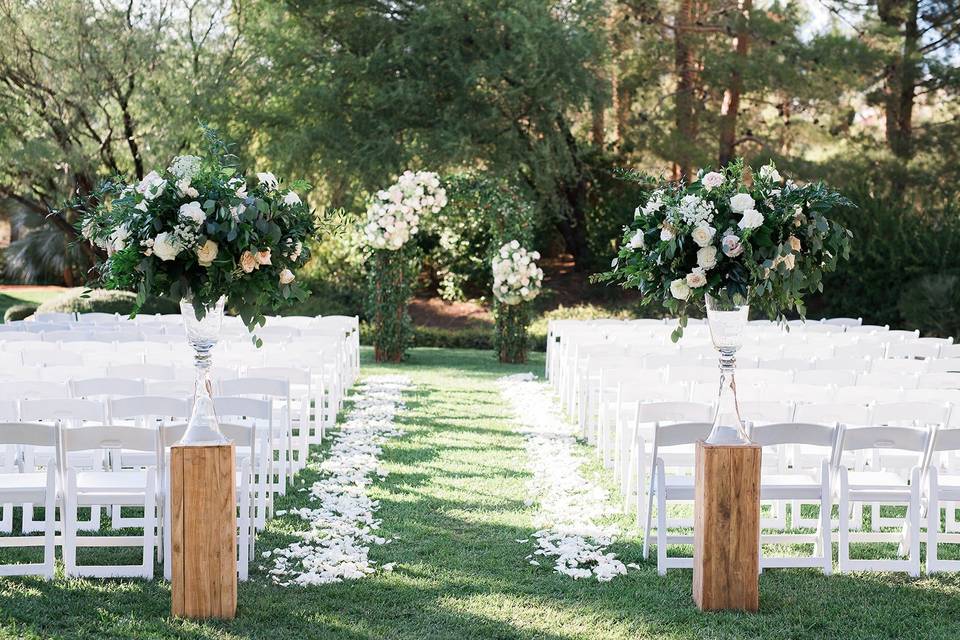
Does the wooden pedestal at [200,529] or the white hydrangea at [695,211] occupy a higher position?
the white hydrangea at [695,211]

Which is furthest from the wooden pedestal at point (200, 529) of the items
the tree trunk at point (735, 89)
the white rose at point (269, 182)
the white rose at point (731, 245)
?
the tree trunk at point (735, 89)

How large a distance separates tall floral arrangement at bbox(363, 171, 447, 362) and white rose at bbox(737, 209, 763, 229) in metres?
10.9

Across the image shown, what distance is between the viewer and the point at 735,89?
23.9 meters

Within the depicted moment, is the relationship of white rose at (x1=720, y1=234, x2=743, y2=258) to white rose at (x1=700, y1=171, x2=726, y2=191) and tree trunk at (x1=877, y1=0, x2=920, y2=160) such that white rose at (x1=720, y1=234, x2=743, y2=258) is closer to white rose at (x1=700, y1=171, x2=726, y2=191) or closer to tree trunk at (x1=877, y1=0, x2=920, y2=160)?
white rose at (x1=700, y1=171, x2=726, y2=191)

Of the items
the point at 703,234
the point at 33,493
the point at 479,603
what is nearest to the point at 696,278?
the point at 703,234

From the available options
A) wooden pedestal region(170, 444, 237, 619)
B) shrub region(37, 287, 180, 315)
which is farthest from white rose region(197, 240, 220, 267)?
shrub region(37, 287, 180, 315)

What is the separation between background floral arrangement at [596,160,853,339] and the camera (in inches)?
192

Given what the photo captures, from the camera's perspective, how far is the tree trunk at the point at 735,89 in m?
22.7

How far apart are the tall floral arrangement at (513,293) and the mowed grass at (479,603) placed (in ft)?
30.8

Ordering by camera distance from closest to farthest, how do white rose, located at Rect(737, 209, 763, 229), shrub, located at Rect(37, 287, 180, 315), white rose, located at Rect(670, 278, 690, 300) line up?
white rose, located at Rect(737, 209, 763, 229), white rose, located at Rect(670, 278, 690, 300), shrub, located at Rect(37, 287, 180, 315)

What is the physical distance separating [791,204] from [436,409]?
23.0 feet

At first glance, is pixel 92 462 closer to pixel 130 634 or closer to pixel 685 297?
pixel 130 634

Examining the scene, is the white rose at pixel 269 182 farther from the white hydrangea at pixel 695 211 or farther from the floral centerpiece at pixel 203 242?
the white hydrangea at pixel 695 211

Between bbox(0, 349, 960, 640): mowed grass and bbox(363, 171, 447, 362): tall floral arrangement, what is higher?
bbox(363, 171, 447, 362): tall floral arrangement
